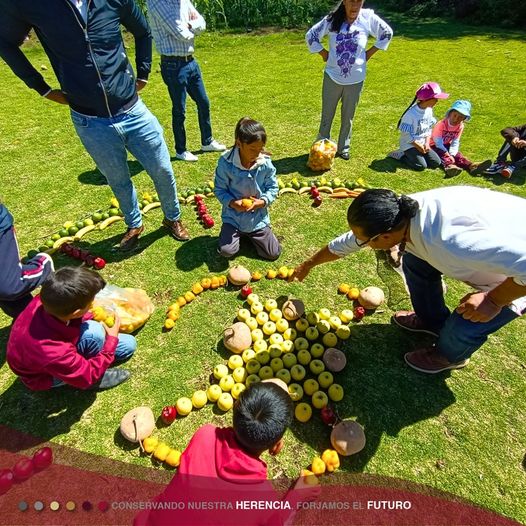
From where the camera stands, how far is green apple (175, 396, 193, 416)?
128 inches

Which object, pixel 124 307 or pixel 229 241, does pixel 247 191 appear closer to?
pixel 229 241

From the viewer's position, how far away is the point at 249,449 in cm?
215

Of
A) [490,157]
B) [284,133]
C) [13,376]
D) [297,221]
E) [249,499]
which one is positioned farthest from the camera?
[284,133]

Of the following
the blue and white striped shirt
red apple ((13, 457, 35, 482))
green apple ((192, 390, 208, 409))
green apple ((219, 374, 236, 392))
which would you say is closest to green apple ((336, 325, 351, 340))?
green apple ((219, 374, 236, 392))

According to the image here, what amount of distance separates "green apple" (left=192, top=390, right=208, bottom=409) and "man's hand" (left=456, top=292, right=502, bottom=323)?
7.19ft

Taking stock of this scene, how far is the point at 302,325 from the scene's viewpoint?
3891 mm

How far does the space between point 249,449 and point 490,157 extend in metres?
7.02

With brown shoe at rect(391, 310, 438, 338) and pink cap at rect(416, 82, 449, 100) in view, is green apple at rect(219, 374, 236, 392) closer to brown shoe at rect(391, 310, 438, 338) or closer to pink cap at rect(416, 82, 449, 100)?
brown shoe at rect(391, 310, 438, 338)

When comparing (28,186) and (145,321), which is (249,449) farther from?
(28,186)

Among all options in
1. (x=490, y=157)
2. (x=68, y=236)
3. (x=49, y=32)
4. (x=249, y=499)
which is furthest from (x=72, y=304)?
(x=490, y=157)

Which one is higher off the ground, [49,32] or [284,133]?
[49,32]

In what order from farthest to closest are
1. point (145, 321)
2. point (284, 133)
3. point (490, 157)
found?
point (284, 133) → point (490, 157) → point (145, 321)

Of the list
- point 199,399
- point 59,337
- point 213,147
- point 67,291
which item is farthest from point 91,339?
point 213,147

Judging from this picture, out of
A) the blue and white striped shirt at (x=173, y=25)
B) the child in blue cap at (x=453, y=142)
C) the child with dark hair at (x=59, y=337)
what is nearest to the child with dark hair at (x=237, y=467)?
the child with dark hair at (x=59, y=337)
